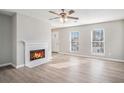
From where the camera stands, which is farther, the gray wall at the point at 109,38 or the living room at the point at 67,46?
the gray wall at the point at 109,38

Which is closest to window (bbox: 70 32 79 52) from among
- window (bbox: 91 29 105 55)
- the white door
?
window (bbox: 91 29 105 55)

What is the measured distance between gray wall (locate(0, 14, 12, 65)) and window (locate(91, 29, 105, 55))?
4804 millimetres

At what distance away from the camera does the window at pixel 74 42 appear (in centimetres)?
791

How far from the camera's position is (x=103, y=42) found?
646cm

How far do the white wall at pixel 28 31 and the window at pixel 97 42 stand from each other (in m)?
3.10

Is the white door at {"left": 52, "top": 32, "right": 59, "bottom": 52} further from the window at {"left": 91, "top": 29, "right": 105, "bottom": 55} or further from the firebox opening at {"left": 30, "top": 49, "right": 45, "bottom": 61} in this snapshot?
the firebox opening at {"left": 30, "top": 49, "right": 45, "bottom": 61}

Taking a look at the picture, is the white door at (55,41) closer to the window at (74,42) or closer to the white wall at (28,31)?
the window at (74,42)

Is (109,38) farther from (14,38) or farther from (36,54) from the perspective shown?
(14,38)

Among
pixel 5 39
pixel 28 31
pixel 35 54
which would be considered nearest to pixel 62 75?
pixel 35 54

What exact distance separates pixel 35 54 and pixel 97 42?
3.92 metres

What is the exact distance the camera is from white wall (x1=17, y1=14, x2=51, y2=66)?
4.47m

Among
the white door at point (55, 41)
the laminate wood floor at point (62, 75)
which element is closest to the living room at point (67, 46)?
the laminate wood floor at point (62, 75)
